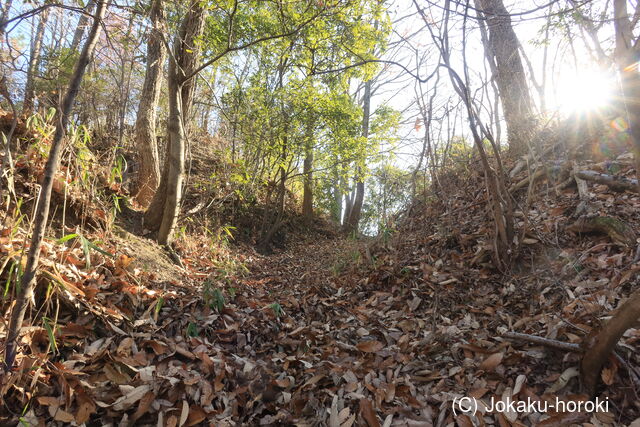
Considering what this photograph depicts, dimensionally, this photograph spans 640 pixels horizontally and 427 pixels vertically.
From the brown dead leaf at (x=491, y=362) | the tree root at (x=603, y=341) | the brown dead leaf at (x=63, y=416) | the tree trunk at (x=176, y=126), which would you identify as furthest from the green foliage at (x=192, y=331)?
the tree root at (x=603, y=341)

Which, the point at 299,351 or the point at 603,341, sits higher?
the point at 603,341

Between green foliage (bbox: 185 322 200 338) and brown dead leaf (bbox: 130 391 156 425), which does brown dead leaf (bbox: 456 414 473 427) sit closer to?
brown dead leaf (bbox: 130 391 156 425)

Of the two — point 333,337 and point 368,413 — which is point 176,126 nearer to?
point 333,337

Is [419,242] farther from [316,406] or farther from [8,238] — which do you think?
[8,238]

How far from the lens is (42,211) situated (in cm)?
157

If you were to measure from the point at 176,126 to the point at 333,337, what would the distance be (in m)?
2.78

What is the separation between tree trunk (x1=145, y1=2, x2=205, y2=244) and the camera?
3.42 meters

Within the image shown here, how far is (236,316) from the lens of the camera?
273cm

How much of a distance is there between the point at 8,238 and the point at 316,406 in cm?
226

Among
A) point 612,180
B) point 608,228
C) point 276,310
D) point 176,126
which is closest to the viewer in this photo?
point 608,228

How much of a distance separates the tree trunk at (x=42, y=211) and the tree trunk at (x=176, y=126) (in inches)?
64.1

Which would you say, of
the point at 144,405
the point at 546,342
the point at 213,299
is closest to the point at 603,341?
the point at 546,342

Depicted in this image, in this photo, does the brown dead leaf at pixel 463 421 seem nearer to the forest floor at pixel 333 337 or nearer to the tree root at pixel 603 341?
the forest floor at pixel 333 337

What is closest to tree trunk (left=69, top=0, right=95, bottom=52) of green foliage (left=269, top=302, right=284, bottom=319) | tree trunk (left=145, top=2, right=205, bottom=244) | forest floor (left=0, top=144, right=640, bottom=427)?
tree trunk (left=145, top=2, right=205, bottom=244)
